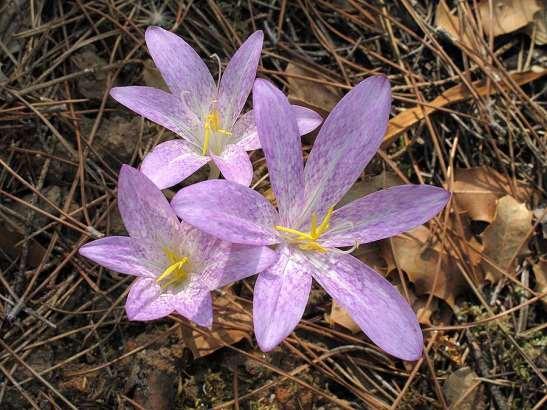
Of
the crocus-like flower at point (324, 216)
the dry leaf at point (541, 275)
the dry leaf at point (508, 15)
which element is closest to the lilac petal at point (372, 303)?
the crocus-like flower at point (324, 216)

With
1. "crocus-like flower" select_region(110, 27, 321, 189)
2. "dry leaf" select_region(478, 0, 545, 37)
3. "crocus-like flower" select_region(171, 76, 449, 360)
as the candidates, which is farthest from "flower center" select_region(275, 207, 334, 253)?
"dry leaf" select_region(478, 0, 545, 37)

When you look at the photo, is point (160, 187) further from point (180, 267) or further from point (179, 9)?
point (179, 9)

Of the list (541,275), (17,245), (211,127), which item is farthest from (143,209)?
(541,275)

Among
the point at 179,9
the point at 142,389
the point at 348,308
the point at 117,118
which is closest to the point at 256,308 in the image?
the point at 348,308

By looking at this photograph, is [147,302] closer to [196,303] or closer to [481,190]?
[196,303]

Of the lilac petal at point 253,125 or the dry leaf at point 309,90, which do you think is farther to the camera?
the dry leaf at point 309,90

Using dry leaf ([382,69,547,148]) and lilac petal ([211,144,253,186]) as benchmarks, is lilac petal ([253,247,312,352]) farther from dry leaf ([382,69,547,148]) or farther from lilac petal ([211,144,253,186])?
dry leaf ([382,69,547,148])

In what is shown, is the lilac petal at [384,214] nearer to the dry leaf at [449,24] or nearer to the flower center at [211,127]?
the flower center at [211,127]
